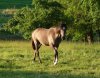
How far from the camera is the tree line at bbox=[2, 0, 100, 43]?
30.2m

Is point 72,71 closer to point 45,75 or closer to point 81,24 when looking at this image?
point 45,75

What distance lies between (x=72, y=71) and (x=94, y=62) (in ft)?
8.15

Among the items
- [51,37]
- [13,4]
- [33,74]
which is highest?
[13,4]

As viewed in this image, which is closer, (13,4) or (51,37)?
(51,37)

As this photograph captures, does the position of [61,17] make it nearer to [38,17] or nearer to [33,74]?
[38,17]

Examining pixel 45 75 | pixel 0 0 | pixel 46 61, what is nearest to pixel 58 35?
pixel 46 61

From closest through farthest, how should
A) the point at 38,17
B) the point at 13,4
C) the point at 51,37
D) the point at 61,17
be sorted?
the point at 51,37 → the point at 38,17 → the point at 61,17 → the point at 13,4

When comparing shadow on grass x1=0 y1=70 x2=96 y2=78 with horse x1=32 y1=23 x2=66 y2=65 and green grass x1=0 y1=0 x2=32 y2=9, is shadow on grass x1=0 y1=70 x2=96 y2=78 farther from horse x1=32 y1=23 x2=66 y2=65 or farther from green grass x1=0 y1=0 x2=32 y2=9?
green grass x1=0 y1=0 x2=32 y2=9

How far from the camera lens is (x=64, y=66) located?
650 inches

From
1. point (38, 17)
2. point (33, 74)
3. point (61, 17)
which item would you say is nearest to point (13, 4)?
point (61, 17)

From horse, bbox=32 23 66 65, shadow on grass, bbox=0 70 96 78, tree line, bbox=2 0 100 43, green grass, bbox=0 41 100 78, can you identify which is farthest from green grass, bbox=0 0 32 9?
shadow on grass, bbox=0 70 96 78

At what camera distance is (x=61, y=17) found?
31172 mm

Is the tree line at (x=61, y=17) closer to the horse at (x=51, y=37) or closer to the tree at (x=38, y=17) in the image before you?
the tree at (x=38, y=17)

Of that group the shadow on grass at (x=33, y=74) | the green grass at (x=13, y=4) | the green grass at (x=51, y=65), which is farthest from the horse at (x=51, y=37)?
the green grass at (x=13, y=4)
